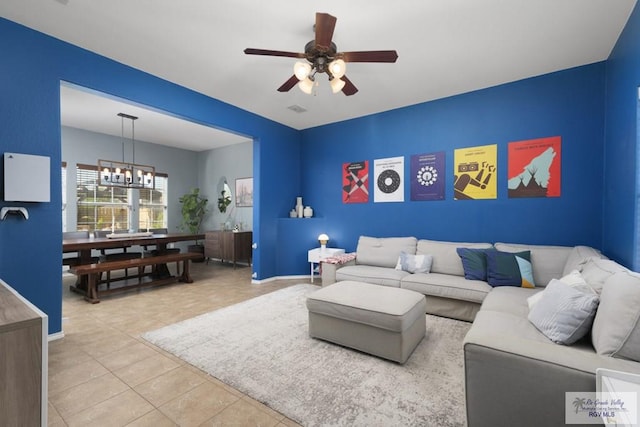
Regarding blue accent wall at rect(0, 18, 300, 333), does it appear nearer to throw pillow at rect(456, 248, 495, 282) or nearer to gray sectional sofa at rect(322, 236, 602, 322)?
gray sectional sofa at rect(322, 236, 602, 322)

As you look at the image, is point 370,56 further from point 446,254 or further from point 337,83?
point 446,254

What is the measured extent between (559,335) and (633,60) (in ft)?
7.58

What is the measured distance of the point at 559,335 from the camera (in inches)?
64.7

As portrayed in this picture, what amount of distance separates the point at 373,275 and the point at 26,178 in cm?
360

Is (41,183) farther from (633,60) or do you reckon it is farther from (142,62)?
(633,60)

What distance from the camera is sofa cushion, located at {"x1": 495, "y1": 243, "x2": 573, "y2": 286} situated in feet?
9.68

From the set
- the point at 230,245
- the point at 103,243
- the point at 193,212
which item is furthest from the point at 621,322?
the point at 193,212

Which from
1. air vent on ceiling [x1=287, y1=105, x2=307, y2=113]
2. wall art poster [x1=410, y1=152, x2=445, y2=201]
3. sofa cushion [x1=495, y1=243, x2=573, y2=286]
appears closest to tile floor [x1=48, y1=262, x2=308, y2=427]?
sofa cushion [x1=495, y1=243, x2=573, y2=286]

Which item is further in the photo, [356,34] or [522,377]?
[356,34]

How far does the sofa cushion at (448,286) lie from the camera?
2.95 meters

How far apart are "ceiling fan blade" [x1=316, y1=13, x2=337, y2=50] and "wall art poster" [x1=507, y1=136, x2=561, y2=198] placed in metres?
2.79

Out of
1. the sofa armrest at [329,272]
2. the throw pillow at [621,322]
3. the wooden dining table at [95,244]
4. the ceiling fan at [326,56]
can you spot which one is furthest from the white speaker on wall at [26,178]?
the throw pillow at [621,322]

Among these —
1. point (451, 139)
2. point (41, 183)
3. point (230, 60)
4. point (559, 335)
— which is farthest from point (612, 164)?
point (41, 183)

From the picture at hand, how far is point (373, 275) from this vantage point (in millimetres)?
3557
